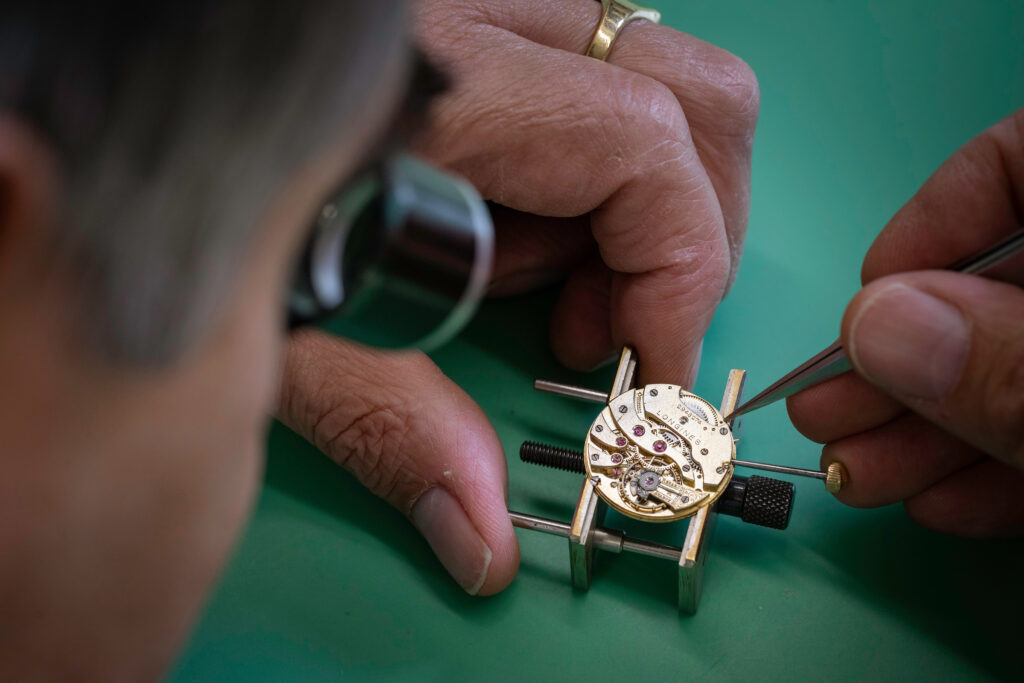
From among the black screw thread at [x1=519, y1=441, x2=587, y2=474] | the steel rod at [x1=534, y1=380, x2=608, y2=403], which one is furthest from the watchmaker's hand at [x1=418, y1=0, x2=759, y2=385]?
the black screw thread at [x1=519, y1=441, x2=587, y2=474]

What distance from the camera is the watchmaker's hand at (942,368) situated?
0.88 metres

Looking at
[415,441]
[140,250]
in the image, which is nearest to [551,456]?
[415,441]

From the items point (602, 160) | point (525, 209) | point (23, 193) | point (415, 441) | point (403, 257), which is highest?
point (23, 193)

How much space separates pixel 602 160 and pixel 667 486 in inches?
19.7

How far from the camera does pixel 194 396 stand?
480 mm

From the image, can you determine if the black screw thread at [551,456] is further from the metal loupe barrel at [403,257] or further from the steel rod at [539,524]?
the metal loupe barrel at [403,257]

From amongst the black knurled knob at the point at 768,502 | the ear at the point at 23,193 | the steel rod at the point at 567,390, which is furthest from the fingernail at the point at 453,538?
the ear at the point at 23,193

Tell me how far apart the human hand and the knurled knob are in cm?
28

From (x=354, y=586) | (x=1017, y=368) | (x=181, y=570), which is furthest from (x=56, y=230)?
(x=354, y=586)

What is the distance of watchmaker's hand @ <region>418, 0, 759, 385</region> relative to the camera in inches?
50.5

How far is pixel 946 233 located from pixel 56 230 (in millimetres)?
1128

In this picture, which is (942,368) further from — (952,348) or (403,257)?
(403,257)

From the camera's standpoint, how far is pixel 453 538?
4.07 ft

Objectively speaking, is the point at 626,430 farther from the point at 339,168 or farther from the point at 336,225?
the point at 339,168
